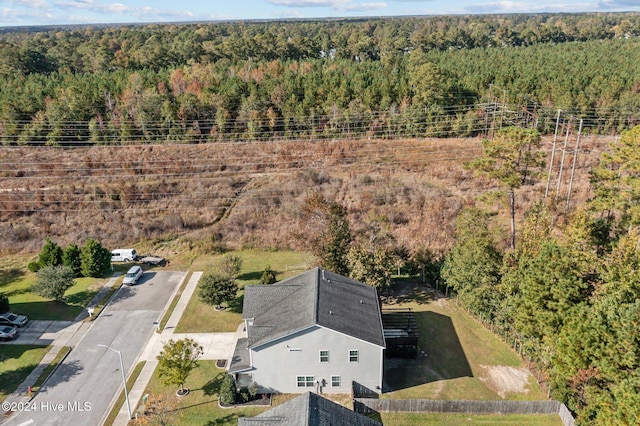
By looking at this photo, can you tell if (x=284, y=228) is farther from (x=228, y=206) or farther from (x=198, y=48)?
(x=198, y=48)

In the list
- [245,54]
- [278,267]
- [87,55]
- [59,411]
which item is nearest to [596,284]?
[278,267]

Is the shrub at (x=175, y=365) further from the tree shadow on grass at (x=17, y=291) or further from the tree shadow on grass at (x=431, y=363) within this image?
the tree shadow on grass at (x=17, y=291)

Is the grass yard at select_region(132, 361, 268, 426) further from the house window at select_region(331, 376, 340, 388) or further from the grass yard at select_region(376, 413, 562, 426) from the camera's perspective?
the grass yard at select_region(376, 413, 562, 426)

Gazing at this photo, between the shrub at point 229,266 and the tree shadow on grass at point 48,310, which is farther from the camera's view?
the shrub at point 229,266

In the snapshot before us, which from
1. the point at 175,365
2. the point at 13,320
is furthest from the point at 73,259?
the point at 175,365

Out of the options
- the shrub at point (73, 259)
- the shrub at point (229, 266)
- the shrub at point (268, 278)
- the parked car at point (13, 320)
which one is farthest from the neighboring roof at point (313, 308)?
the shrub at point (73, 259)

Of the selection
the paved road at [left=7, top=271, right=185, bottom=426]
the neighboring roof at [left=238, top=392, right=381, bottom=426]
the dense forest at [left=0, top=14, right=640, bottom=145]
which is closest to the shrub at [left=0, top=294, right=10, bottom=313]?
the paved road at [left=7, top=271, right=185, bottom=426]

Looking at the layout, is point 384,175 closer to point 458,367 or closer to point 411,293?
point 411,293
